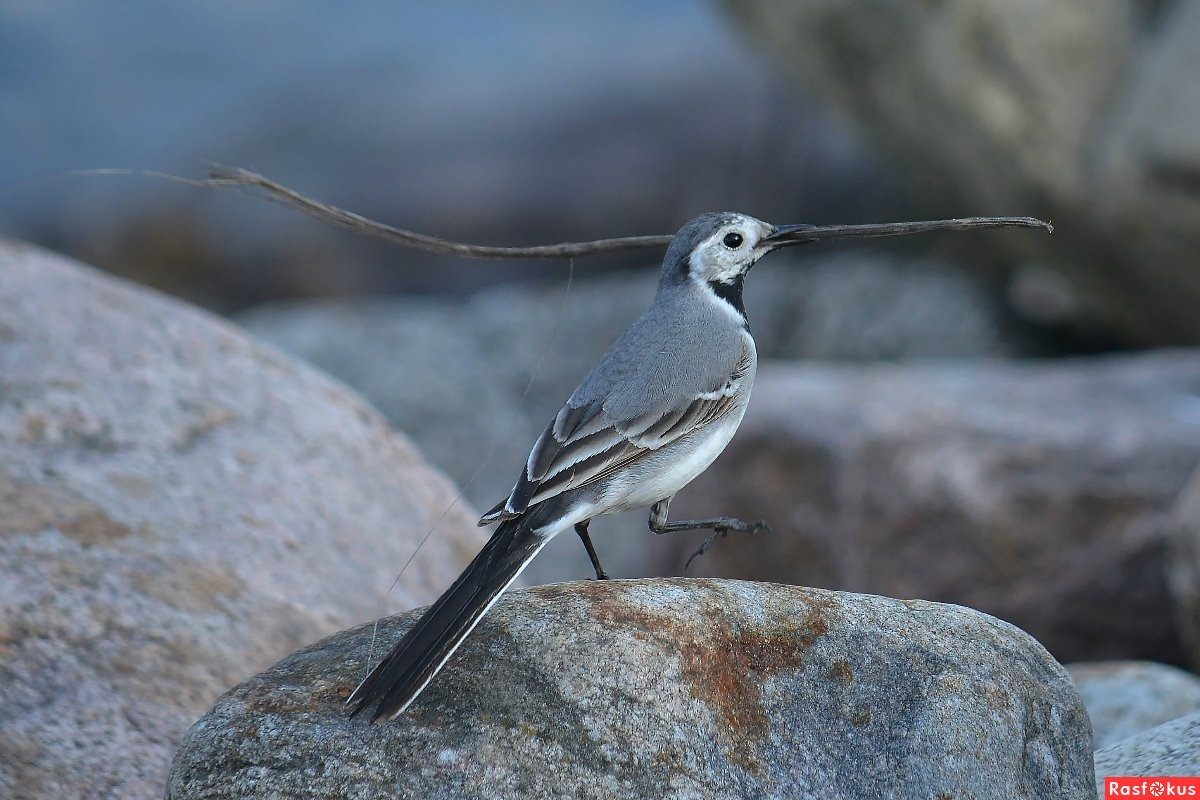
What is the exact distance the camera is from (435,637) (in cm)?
370

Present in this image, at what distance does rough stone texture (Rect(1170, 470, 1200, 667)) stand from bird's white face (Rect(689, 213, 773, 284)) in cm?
282

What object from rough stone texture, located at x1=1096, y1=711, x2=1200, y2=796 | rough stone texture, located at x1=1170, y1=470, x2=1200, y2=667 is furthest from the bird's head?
rough stone texture, located at x1=1170, y1=470, x2=1200, y2=667

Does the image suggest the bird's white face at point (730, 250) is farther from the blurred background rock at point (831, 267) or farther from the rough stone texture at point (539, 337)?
the rough stone texture at point (539, 337)

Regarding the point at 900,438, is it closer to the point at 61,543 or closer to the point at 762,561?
the point at 762,561

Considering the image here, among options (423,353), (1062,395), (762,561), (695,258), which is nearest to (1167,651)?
(1062,395)

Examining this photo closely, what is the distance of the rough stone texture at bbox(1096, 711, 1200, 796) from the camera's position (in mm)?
4339

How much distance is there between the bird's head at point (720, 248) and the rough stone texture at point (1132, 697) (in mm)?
2365

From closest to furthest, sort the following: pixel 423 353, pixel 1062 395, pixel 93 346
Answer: pixel 93 346 < pixel 1062 395 < pixel 423 353

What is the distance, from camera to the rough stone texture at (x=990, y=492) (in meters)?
7.73

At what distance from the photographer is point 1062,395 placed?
352 inches

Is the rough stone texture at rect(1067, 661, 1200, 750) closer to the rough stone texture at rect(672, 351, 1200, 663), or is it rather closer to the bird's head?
the rough stone texture at rect(672, 351, 1200, 663)

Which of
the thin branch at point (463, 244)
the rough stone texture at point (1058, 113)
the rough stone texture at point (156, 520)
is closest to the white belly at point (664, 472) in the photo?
the thin branch at point (463, 244)

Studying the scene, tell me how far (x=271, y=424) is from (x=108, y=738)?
200 centimetres

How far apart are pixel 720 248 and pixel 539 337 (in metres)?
9.76
